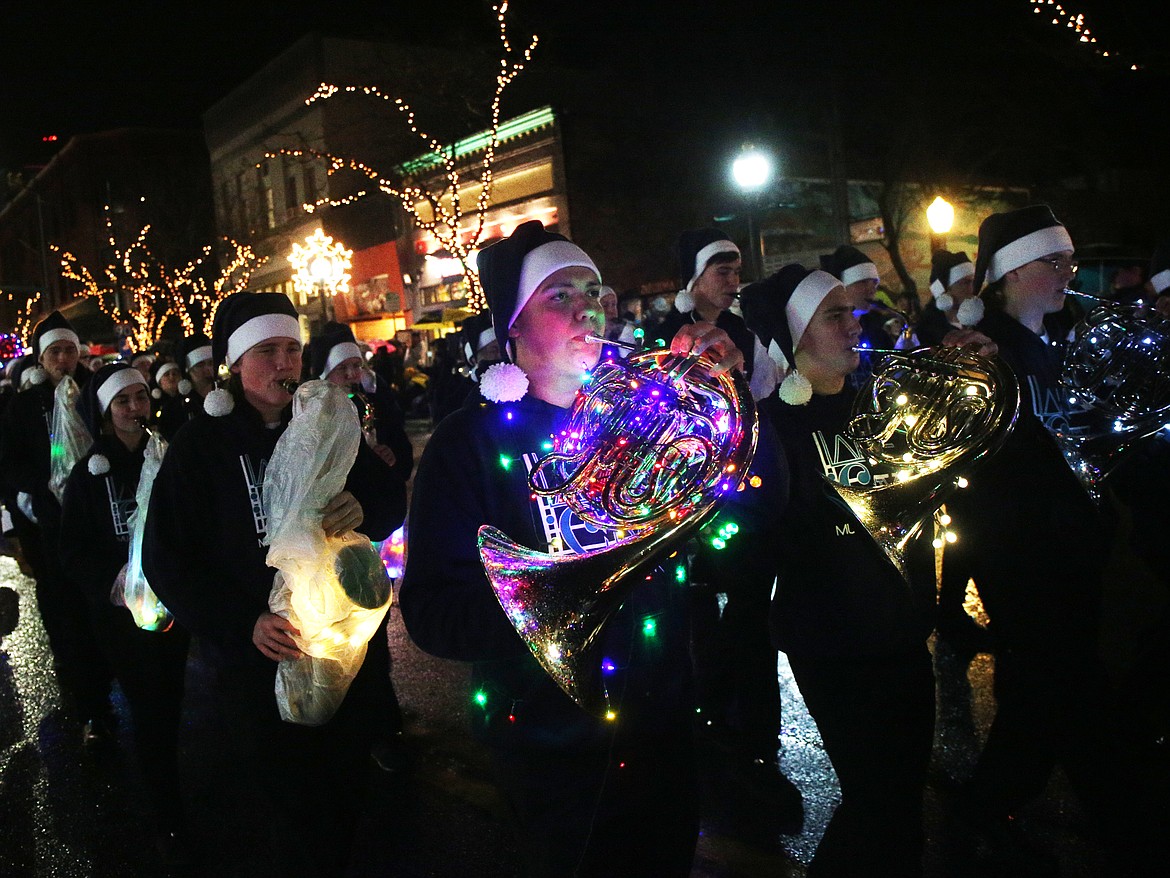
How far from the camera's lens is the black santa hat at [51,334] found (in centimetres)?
679

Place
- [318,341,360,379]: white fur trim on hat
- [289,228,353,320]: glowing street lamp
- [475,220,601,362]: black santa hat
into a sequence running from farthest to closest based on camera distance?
[289,228,353,320]: glowing street lamp < [318,341,360,379]: white fur trim on hat < [475,220,601,362]: black santa hat

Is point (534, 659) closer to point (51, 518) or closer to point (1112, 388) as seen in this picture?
point (1112, 388)

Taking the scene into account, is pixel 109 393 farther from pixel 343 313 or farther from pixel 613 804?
pixel 343 313

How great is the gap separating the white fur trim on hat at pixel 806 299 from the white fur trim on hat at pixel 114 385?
3.15 m

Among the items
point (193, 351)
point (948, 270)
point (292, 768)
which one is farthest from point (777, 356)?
point (193, 351)

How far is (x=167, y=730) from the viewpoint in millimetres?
3855

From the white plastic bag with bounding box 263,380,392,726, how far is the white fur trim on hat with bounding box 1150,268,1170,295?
4433mm

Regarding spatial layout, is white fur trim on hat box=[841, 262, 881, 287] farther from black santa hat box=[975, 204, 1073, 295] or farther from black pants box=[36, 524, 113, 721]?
black pants box=[36, 524, 113, 721]

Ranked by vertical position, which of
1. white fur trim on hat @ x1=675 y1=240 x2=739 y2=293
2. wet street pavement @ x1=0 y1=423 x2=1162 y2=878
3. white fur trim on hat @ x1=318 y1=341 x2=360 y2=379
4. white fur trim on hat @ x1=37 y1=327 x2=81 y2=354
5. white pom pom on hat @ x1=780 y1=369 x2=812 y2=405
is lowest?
wet street pavement @ x1=0 y1=423 x2=1162 y2=878

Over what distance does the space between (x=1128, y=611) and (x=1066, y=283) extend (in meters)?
3.06

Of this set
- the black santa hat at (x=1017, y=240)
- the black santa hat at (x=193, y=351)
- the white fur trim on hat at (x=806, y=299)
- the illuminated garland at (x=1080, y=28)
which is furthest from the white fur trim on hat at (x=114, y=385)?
the illuminated garland at (x=1080, y=28)

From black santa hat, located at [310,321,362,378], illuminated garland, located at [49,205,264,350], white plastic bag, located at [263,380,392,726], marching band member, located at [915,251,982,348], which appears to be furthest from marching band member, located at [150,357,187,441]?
illuminated garland, located at [49,205,264,350]

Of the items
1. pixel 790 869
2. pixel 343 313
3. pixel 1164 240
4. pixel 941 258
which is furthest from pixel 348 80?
pixel 790 869

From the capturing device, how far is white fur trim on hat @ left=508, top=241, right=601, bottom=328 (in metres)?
2.38
